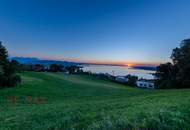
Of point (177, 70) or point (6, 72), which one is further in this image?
point (177, 70)

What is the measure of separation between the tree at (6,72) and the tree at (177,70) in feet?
85.8

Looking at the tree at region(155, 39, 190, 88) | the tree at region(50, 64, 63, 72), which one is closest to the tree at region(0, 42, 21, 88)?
the tree at region(155, 39, 190, 88)

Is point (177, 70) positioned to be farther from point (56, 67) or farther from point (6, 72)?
point (56, 67)

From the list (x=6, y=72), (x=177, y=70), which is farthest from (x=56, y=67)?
(x=177, y=70)

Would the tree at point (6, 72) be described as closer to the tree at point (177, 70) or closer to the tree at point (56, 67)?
the tree at point (177, 70)

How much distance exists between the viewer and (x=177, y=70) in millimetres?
36938

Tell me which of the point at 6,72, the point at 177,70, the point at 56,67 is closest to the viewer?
the point at 6,72

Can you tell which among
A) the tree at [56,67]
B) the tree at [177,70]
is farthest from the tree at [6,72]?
the tree at [56,67]

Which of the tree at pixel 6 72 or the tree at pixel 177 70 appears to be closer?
the tree at pixel 6 72

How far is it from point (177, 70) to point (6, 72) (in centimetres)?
2940

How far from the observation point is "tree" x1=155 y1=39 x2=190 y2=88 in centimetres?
3234

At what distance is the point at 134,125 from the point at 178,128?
1.07m

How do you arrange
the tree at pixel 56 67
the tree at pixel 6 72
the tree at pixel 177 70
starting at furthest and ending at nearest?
the tree at pixel 56 67, the tree at pixel 177 70, the tree at pixel 6 72

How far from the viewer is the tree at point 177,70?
32344 mm
